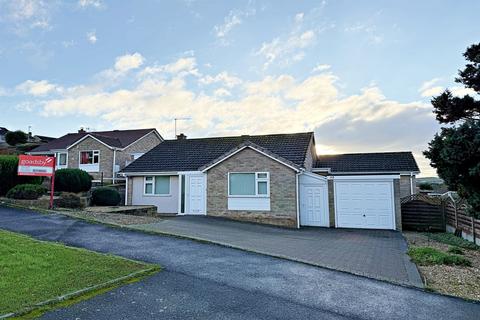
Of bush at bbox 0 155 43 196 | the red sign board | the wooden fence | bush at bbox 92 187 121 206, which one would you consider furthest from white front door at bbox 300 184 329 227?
bush at bbox 0 155 43 196

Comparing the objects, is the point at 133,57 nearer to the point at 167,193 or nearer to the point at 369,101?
the point at 167,193

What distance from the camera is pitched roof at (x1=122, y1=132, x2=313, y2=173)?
18898 mm

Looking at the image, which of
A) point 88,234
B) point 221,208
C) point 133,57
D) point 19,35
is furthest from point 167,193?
point 19,35

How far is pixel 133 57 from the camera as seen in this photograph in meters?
16.5

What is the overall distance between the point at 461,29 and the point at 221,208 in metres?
13.6

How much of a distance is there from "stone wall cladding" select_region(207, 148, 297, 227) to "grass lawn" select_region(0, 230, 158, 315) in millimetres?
9699

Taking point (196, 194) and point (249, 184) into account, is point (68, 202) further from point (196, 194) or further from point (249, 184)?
point (249, 184)

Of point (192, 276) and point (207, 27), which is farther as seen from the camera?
point (207, 27)

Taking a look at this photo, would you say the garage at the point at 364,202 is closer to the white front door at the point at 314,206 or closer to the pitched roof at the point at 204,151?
the white front door at the point at 314,206

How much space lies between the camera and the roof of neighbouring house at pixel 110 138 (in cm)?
3231

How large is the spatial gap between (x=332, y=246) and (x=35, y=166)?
46.6 feet

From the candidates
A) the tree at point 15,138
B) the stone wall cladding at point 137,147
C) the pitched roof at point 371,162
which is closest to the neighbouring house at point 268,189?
the pitched roof at point 371,162

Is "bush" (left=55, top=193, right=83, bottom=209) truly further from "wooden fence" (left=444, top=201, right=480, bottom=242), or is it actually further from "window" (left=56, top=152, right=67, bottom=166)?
"window" (left=56, top=152, right=67, bottom=166)

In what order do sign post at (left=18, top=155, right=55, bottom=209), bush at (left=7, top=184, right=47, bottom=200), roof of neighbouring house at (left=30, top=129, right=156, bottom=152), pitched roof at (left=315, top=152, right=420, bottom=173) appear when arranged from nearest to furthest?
sign post at (left=18, top=155, right=55, bottom=209)
bush at (left=7, top=184, right=47, bottom=200)
pitched roof at (left=315, top=152, right=420, bottom=173)
roof of neighbouring house at (left=30, top=129, right=156, bottom=152)
